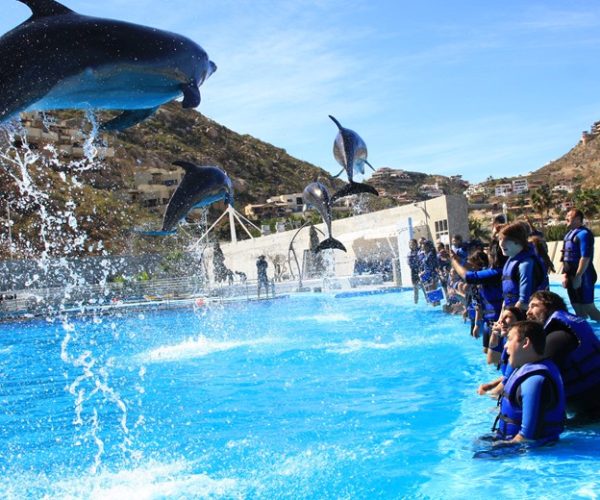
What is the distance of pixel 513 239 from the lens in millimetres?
4867

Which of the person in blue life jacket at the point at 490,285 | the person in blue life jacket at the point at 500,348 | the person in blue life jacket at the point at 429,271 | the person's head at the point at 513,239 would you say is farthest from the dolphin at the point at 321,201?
the person's head at the point at 513,239

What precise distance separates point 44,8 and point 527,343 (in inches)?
141

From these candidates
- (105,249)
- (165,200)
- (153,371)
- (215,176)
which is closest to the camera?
(153,371)

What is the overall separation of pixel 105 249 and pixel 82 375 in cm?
5132

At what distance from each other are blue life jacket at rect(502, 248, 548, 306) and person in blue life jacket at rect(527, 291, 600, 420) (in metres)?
0.82

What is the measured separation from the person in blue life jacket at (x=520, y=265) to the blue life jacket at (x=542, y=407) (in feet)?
3.81

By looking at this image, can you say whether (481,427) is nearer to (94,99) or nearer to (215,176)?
(94,99)

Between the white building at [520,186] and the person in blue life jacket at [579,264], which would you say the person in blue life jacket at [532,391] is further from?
the white building at [520,186]

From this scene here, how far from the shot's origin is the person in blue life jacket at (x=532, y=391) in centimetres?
353

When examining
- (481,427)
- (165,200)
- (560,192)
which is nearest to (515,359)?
(481,427)

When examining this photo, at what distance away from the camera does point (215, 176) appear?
31.2 ft

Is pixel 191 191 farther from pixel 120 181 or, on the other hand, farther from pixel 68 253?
pixel 120 181

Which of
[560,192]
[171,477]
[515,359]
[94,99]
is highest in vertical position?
Answer: [560,192]

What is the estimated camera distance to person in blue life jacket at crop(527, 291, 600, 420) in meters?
3.81
